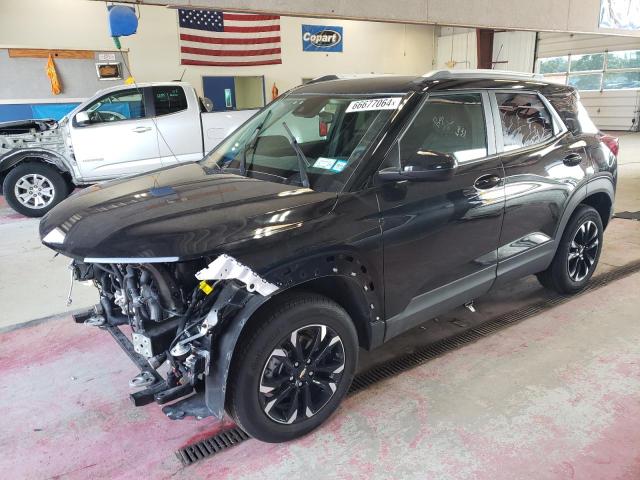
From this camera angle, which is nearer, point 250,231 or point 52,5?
point 250,231

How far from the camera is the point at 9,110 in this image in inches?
458

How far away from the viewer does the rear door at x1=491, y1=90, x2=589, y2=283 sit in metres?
3.02

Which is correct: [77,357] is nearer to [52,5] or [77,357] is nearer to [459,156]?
[459,156]

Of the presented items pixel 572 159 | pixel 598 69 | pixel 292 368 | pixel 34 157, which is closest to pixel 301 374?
pixel 292 368

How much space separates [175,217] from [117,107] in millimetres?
6185

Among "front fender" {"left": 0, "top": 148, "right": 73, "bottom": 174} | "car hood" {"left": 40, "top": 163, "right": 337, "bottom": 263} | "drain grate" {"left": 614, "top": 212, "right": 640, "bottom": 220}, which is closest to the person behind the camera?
"car hood" {"left": 40, "top": 163, "right": 337, "bottom": 263}

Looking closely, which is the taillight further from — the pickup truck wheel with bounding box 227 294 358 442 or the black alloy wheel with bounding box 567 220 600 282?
the pickup truck wheel with bounding box 227 294 358 442

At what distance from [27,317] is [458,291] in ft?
10.5

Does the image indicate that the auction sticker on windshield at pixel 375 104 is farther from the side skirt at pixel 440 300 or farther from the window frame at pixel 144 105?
the window frame at pixel 144 105

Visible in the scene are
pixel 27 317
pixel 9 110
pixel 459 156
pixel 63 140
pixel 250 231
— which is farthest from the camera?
pixel 9 110

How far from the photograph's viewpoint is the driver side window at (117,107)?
23.9 feet

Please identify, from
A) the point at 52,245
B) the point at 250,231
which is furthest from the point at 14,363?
the point at 250,231

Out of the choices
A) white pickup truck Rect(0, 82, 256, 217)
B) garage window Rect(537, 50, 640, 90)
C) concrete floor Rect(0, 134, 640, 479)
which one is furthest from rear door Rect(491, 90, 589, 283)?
garage window Rect(537, 50, 640, 90)

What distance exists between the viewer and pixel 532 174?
123 inches
